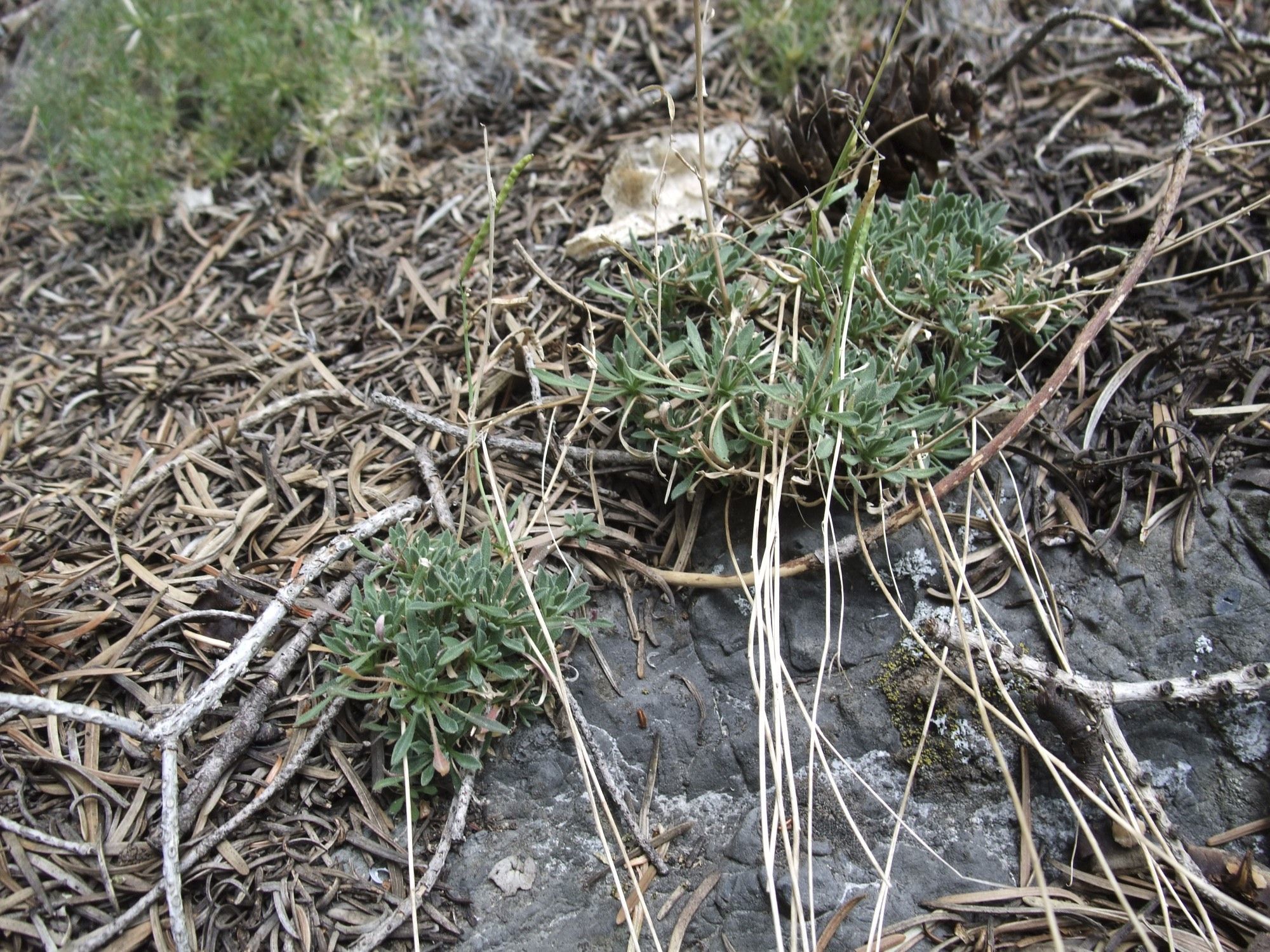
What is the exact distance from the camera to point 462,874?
1.94 m

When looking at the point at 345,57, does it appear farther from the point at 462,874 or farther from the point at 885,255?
the point at 462,874

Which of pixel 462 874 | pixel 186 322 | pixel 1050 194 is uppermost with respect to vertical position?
pixel 186 322

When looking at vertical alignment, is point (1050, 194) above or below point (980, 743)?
above

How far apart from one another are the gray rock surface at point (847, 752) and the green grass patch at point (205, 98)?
2.37m

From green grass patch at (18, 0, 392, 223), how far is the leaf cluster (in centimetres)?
159

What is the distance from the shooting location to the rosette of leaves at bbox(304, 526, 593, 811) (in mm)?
1932

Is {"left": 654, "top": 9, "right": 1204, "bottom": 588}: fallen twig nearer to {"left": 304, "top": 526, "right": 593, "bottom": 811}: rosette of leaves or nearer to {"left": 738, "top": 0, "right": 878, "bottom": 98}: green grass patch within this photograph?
{"left": 304, "top": 526, "right": 593, "bottom": 811}: rosette of leaves

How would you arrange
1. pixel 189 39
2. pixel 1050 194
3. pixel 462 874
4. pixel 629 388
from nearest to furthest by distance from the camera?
pixel 462 874
pixel 629 388
pixel 1050 194
pixel 189 39

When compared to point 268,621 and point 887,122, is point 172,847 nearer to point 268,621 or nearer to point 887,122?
point 268,621

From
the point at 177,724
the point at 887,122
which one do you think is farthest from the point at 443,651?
the point at 887,122

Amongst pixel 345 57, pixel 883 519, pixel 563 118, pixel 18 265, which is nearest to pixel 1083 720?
pixel 883 519

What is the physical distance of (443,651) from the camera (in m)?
1.96

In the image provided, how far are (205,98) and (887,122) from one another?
2863 millimetres

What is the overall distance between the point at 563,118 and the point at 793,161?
108cm
